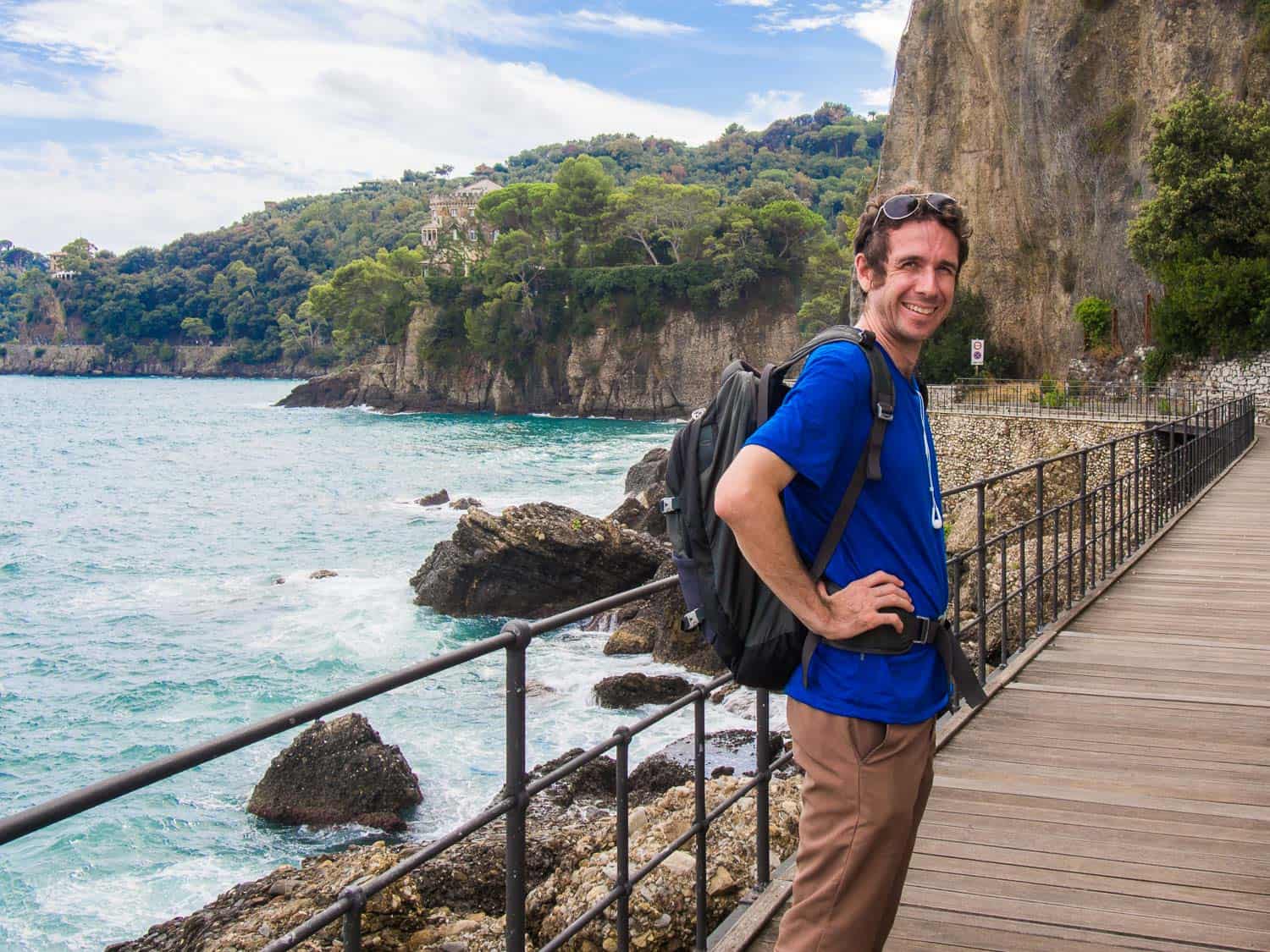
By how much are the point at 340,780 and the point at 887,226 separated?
9508 mm

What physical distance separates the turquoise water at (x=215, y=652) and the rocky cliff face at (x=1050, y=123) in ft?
52.0

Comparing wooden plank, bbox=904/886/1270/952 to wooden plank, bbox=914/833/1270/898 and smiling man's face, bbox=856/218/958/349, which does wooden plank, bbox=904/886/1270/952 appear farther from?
smiling man's face, bbox=856/218/958/349

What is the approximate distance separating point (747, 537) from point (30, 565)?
30.5 metres

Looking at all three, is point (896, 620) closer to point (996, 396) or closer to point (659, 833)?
point (659, 833)

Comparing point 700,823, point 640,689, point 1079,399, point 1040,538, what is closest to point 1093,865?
point 700,823

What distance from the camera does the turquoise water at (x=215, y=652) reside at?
10719 mm

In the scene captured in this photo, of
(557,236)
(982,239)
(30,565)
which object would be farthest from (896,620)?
(557,236)

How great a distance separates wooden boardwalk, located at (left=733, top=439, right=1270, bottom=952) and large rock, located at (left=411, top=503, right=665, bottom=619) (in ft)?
38.1

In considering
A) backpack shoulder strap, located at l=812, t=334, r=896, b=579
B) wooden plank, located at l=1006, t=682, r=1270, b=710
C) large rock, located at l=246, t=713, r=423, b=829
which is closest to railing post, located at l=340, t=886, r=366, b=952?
backpack shoulder strap, located at l=812, t=334, r=896, b=579

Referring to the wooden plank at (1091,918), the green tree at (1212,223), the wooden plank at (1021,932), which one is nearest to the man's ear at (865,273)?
the wooden plank at (1021,932)

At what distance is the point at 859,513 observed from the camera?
208 centimetres

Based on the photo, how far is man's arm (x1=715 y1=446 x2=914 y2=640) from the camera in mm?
1938

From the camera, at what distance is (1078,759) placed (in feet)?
14.6

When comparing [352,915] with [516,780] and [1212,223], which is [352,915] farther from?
[1212,223]
